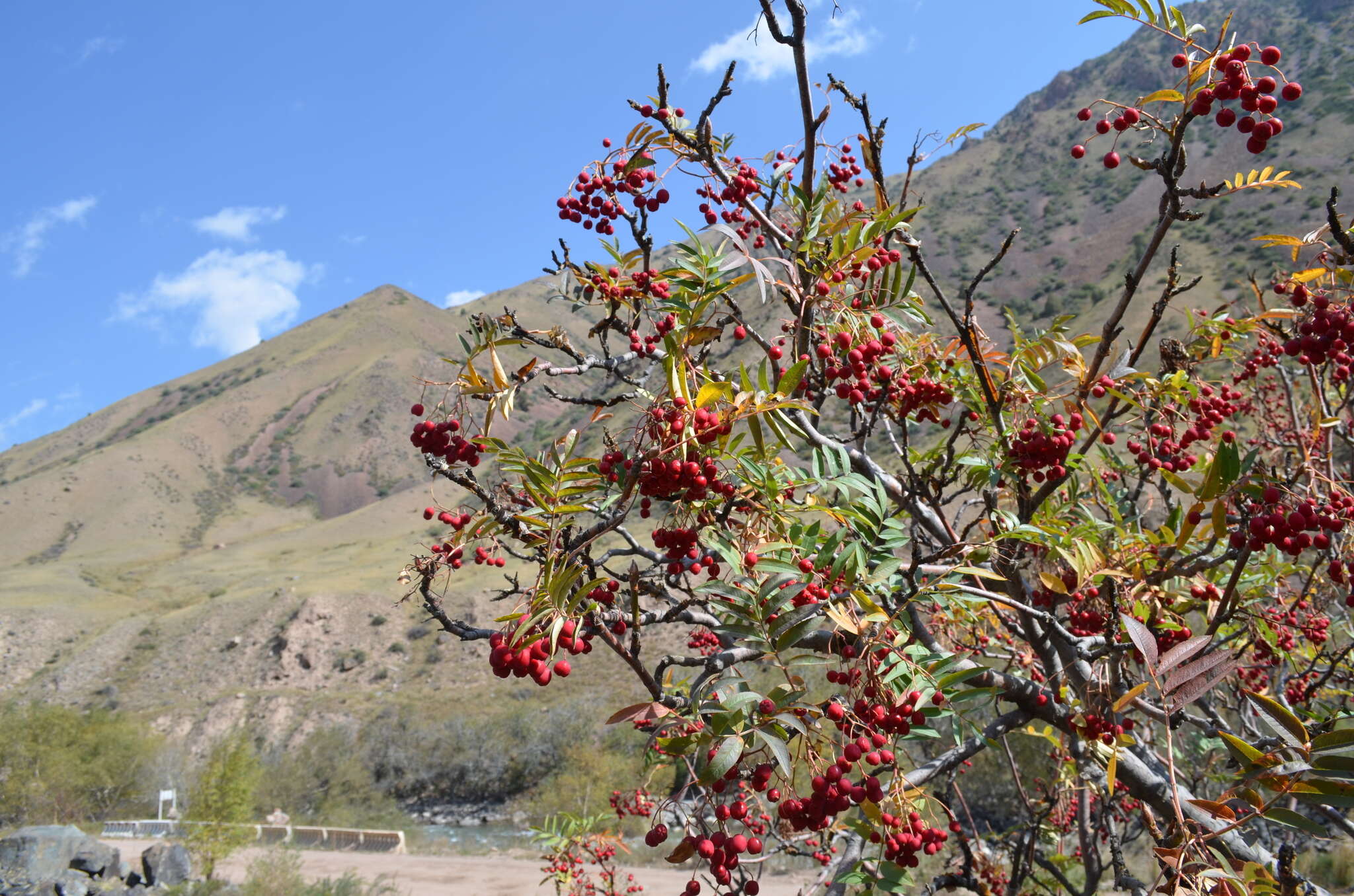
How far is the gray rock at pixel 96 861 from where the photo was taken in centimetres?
1630

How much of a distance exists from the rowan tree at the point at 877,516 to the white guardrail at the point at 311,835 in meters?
25.2

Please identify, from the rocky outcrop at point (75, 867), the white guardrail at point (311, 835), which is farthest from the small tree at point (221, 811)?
the white guardrail at point (311, 835)

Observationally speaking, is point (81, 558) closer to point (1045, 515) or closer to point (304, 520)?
point (304, 520)

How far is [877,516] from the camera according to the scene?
2.40 m

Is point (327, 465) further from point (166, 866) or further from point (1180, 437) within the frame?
→ point (1180, 437)

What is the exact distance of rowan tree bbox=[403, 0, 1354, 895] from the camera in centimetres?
182

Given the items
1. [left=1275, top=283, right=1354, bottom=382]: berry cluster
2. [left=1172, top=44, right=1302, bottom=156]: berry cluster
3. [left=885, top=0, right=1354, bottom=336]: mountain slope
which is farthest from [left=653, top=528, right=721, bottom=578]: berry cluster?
[left=885, top=0, right=1354, bottom=336]: mountain slope

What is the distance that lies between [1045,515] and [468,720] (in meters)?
33.0

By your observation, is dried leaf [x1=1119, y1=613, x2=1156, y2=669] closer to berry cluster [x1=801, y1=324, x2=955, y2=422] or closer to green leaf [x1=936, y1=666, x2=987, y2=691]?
green leaf [x1=936, y1=666, x2=987, y2=691]

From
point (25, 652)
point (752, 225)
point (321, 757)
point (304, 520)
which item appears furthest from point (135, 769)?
point (304, 520)

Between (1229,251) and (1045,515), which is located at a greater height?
(1229,251)

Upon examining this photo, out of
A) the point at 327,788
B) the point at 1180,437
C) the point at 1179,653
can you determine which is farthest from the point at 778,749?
the point at 327,788

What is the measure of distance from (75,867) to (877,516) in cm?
2120

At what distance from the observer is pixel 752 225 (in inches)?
146
